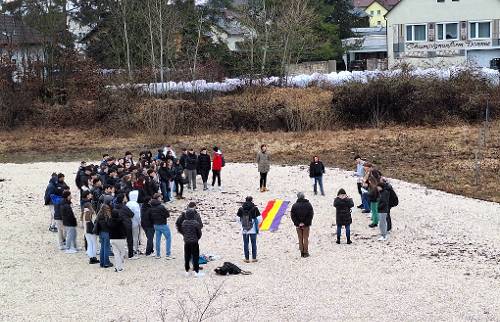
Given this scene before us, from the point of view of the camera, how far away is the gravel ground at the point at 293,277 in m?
12.7

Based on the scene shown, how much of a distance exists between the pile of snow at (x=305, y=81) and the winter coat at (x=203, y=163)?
2140cm

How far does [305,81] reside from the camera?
4516 cm

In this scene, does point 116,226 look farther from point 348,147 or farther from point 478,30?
point 478,30

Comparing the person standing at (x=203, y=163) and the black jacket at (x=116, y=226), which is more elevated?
the person standing at (x=203, y=163)

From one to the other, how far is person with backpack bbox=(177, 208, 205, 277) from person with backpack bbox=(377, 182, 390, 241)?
490 cm

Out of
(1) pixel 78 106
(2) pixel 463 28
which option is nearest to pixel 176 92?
(1) pixel 78 106

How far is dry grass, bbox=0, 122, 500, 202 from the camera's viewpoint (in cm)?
2595

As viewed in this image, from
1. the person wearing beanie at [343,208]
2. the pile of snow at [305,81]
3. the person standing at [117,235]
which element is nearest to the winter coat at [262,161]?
the person wearing beanie at [343,208]

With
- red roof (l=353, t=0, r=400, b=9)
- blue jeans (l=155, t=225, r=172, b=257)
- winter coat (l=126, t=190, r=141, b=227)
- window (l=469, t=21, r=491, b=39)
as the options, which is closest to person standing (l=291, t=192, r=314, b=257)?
blue jeans (l=155, t=225, r=172, b=257)

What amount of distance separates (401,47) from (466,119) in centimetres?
1396

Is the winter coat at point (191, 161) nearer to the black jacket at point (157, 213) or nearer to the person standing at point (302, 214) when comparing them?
the black jacket at point (157, 213)

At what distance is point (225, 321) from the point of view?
40.3 ft

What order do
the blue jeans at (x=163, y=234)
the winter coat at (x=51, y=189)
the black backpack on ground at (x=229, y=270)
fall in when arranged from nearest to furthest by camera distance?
the black backpack on ground at (x=229, y=270) < the blue jeans at (x=163, y=234) < the winter coat at (x=51, y=189)

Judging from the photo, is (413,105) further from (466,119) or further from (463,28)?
(463,28)
